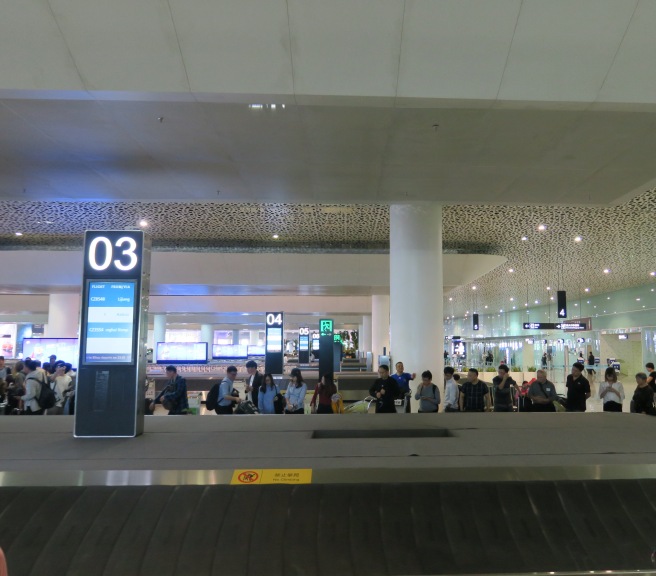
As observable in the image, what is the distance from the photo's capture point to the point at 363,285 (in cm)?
2402

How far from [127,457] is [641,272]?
1197 inches

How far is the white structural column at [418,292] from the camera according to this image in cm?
1354

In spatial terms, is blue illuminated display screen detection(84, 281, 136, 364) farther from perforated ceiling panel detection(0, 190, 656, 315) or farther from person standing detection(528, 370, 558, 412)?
perforated ceiling panel detection(0, 190, 656, 315)

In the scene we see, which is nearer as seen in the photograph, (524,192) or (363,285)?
(524,192)

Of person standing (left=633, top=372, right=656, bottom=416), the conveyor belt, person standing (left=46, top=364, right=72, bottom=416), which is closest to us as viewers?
the conveyor belt

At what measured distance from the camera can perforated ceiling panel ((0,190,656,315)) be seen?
16.6 m

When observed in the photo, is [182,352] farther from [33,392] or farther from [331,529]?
[331,529]

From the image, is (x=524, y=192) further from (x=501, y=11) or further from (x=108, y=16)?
(x=108, y=16)

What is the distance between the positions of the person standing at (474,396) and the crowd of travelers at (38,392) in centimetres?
753

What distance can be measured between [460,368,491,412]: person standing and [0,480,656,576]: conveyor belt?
18.3 feet

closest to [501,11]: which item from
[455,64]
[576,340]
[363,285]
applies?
[455,64]

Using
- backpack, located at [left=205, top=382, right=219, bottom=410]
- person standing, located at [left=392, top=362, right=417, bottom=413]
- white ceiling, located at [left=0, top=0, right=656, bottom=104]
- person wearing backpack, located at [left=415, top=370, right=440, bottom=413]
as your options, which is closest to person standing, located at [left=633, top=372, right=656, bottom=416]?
person wearing backpack, located at [left=415, top=370, right=440, bottom=413]

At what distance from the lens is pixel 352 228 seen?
65.1 feet

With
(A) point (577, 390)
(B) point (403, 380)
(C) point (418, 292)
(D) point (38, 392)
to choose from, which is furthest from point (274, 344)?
(A) point (577, 390)
